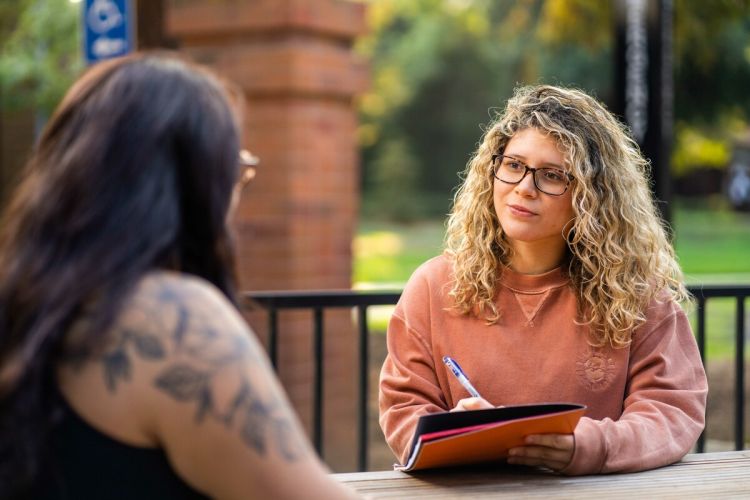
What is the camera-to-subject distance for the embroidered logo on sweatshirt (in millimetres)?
2279

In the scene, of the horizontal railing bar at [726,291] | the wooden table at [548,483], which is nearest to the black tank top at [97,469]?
the wooden table at [548,483]

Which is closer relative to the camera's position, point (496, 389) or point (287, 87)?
point (496, 389)

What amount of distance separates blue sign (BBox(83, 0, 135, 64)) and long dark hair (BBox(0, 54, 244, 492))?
3.66 meters

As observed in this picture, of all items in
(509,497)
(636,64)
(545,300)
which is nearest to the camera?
(509,497)

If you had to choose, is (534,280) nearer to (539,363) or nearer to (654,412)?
(539,363)

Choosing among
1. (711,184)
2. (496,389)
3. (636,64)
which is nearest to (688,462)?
(496,389)

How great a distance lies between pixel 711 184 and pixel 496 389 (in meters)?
47.5

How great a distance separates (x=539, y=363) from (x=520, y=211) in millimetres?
369

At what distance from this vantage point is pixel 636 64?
486 centimetres

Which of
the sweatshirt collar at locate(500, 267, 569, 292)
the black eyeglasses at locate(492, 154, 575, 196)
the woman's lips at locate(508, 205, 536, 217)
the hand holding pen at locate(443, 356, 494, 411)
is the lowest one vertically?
the hand holding pen at locate(443, 356, 494, 411)

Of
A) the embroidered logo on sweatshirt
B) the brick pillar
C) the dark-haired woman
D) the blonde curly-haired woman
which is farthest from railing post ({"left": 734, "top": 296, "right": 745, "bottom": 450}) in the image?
the dark-haired woman

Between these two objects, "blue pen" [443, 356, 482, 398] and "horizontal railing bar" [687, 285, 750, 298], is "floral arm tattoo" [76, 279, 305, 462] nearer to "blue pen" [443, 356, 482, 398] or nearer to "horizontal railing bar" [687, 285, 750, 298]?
"blue pen" [443, 356, 482, 398]

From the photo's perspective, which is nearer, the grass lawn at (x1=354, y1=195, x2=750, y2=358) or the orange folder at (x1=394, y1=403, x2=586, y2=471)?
the orange folder at (x1=394, y1=403, x2=586, y2=471)

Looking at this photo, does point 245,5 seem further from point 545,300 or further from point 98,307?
point 98,307
